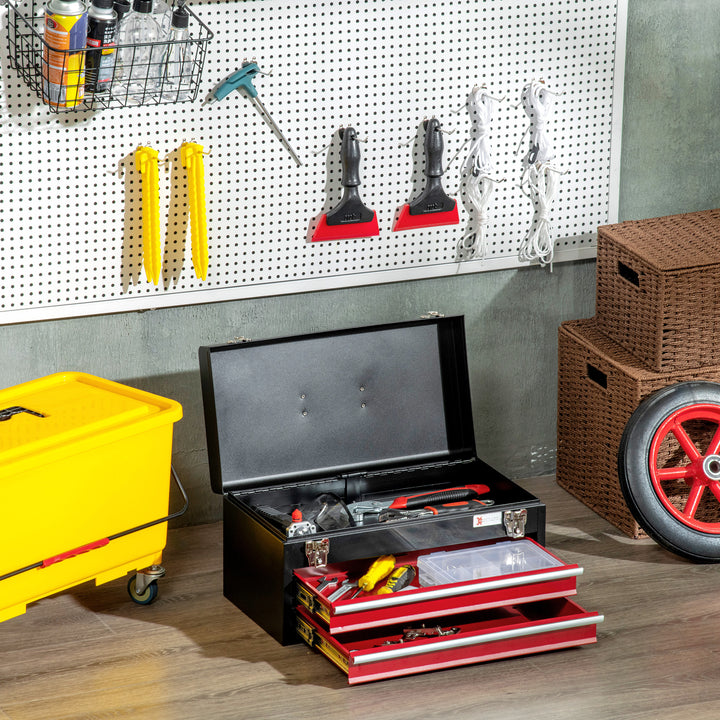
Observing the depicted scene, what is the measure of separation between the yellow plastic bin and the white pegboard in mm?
313

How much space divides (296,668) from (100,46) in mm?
1268

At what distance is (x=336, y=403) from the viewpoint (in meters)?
2.81

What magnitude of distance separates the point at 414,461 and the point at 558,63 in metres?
1.02

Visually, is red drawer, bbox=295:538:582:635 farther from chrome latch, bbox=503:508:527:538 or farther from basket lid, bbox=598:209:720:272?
basket lid, bbox=598:209:720:272

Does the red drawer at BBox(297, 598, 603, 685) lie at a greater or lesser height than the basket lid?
lesser

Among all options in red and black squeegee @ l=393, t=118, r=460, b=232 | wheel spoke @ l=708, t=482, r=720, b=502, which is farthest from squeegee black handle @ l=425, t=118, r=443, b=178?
wheel spoke @ l=708, t=482, r=720, b=502

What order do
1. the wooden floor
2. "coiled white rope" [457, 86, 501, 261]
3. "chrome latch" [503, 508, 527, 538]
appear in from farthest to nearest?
"coiled white rope" [457, 86, 501, 261] → "chrome latch" [503, 508, 527, 538] → the wooden floor

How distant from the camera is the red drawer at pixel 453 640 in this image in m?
2.34

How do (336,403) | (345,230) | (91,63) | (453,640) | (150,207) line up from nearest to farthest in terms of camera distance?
1. (453,640)
2. (91,63)
3. (150,207)
4. (336,403)
5. (345,230)

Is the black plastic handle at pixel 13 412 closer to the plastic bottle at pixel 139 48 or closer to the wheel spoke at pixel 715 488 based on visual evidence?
the plastic bottle at pixel 139 48

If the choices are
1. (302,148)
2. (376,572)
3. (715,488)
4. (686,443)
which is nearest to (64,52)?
(302,148)

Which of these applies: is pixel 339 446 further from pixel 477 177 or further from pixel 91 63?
pixel 91 63

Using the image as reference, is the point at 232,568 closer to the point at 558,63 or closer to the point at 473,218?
the point at 473,218

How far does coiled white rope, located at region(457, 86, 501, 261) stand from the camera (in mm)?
2932
